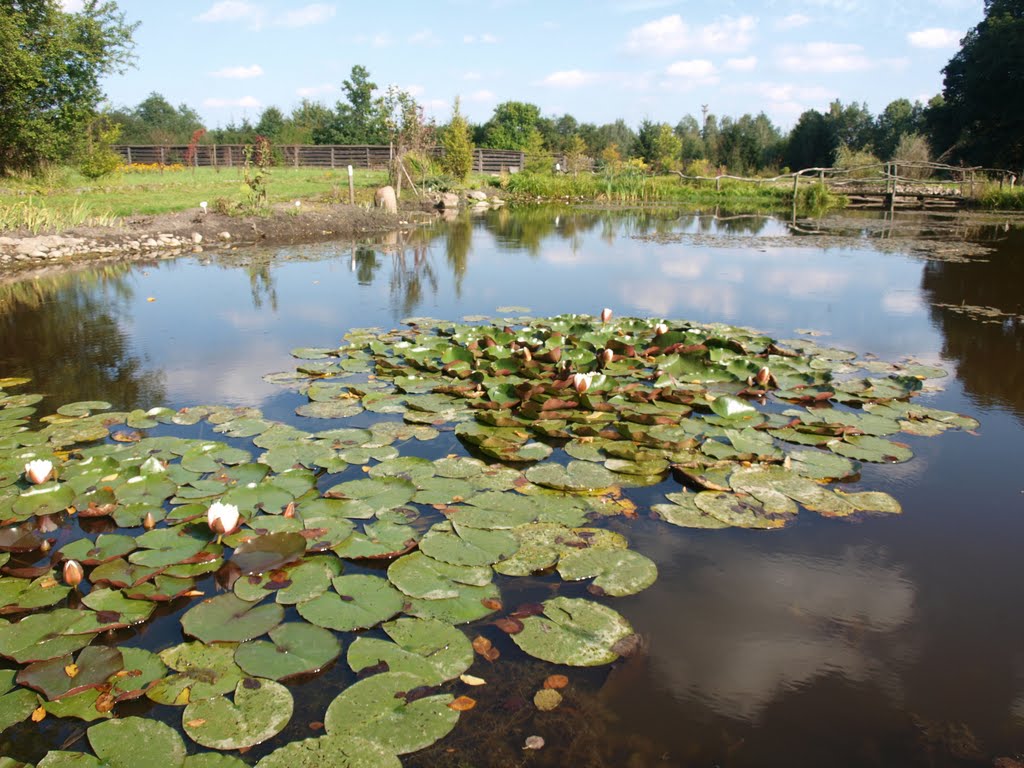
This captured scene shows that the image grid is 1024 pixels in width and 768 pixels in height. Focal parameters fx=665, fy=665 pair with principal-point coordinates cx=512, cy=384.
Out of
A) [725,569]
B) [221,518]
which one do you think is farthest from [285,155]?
[725,569]

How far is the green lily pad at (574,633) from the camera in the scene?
74.8 inches

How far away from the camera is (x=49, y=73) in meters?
15.9

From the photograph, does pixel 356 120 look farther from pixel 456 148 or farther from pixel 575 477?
pixel 575 477

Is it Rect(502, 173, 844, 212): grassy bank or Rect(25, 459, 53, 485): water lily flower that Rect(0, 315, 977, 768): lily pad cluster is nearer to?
Rect(25, 459, 53, 485): water lily flower

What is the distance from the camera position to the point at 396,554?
2371 millimetres

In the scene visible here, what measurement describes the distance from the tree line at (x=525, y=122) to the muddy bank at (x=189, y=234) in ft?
20.0

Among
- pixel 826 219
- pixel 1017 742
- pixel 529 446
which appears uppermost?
pixel 826 219

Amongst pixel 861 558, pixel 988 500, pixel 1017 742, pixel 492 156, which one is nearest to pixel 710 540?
pixel 861 558

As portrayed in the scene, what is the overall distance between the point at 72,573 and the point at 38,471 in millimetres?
752

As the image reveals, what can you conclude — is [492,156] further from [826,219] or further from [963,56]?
[963,56]

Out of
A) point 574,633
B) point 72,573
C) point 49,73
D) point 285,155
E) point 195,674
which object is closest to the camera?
point 195,674

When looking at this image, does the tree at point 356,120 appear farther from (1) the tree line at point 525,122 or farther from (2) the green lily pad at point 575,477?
(2) the green lily pad at point 575,477

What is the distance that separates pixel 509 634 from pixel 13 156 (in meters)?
19.5

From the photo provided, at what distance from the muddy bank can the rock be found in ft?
1.39
